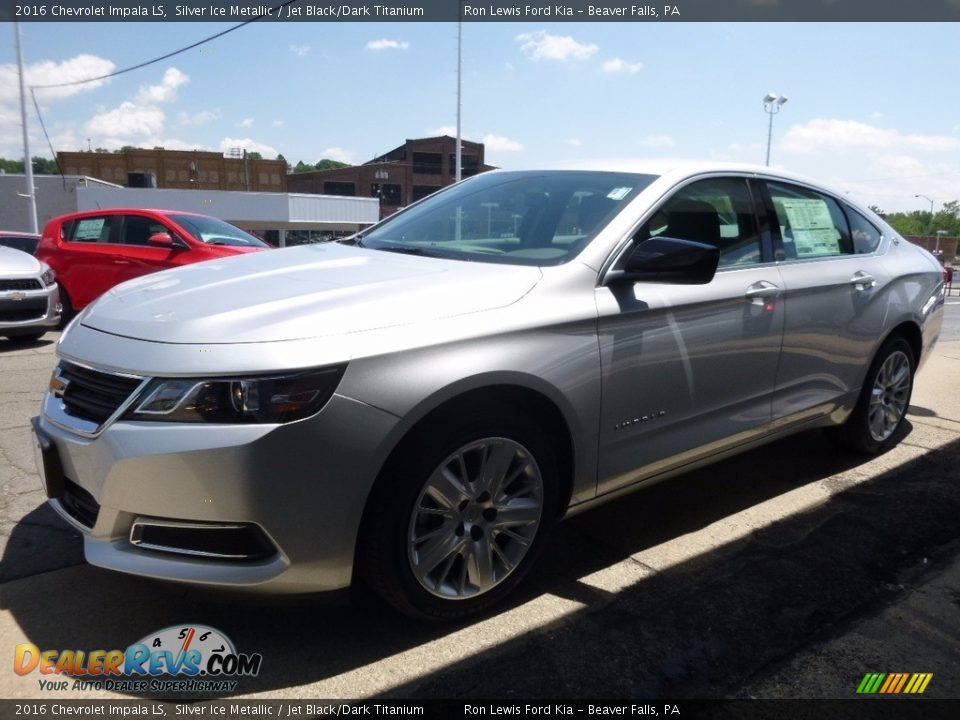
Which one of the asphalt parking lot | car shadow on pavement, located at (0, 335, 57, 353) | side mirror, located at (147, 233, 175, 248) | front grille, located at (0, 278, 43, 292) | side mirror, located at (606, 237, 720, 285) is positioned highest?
side mirror, located at (606, 237, 720, 285)

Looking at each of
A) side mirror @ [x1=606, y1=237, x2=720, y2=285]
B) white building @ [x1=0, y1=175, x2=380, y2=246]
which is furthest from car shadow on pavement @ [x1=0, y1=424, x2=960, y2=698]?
white building @ [x1=0, y1=175, x2=380, y2=246]

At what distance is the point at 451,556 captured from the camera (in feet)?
8.49

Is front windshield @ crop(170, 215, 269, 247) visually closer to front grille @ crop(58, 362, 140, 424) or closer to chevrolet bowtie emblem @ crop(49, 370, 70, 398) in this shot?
chevrolet bowtie emblem @ crop(49, 370, 70, 398)

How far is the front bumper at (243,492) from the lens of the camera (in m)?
2.19

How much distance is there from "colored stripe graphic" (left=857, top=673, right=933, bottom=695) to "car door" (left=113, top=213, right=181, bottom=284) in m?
8.40

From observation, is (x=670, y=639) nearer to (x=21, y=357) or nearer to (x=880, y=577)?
(x=880, y=577)

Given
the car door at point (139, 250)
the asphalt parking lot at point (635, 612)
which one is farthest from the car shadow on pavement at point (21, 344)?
the asphalt parking lot at point (635, 612)

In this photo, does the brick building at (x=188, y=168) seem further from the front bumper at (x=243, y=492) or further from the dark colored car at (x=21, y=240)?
the front bumper at (x=243, y=492)

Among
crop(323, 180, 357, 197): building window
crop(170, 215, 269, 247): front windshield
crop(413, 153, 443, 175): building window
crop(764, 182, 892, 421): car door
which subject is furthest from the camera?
crop(323, 180, 357, 197): building window

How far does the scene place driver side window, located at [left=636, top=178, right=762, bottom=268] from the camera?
3.35 meters

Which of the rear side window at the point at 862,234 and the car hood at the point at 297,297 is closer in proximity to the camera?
the car hood at the point at 297,297

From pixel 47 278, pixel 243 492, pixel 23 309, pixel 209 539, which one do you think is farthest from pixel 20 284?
pixel 243 492

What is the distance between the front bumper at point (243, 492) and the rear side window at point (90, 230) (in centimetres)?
822

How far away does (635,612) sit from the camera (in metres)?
2.81
